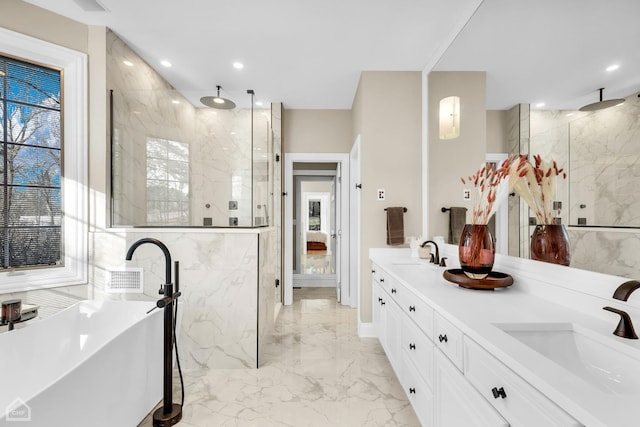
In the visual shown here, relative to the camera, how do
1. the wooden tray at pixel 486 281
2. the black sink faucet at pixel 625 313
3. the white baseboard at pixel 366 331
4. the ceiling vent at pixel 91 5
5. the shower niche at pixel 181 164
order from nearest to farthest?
the black sink faucet at pixel 625 313 → the wooden tray at pixel 486 281 → the ceiling vent at pixel 91 5 → the shower niche at pixel 181 164 → the white baseboard at pixel 366 331

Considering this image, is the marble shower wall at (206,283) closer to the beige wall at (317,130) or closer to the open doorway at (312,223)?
the beige wall at (317,130)

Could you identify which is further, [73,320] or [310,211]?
[310,211]

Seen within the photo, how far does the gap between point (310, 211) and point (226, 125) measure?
2284mm

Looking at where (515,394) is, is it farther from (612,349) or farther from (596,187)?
(596,187)

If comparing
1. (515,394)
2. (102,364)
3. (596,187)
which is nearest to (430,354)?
(515,394)

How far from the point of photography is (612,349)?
0.84 meters

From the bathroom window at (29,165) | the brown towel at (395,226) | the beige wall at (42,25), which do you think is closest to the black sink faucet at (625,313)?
the brown towel at (395,226)

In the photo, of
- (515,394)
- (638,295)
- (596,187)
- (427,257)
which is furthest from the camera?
(427,257)

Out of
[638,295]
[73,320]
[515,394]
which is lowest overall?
[73,320]

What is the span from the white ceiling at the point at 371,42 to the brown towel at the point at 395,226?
1.26 m

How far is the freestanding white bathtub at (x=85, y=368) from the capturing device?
1.02 m

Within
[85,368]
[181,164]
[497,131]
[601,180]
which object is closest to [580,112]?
[601,180]

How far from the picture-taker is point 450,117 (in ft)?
7.36

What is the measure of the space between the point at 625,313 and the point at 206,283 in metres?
2.35
